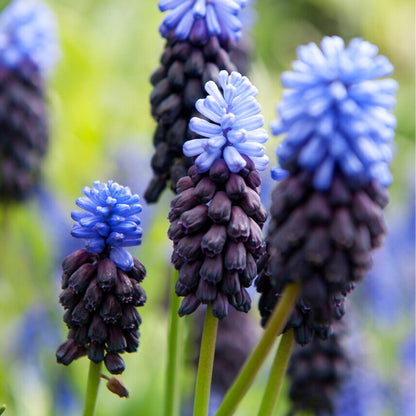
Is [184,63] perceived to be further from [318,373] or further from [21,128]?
[21,128]

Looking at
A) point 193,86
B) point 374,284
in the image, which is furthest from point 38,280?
point 374,284

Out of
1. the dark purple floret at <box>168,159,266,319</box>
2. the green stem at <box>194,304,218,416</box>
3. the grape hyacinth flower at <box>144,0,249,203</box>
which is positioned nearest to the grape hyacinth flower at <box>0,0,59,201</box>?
the grape hyacinth flower at <box>144,0,249,203</box>

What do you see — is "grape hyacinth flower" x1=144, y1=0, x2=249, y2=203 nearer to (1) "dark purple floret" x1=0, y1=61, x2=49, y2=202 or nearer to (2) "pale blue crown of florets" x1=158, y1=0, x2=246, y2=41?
(2) "pale blue crown of florets" x1=158, y1=0, x2=246, y2=41

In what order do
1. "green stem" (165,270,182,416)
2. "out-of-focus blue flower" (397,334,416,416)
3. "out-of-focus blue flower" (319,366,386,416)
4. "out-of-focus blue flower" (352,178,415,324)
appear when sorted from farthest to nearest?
"out-of-focus blue flower" (352,178,415,324)
"out-of-focus blue flower" (397,334,416,416)
"out-of-focus blue flower" (319,366,386,416)
"green stem" (165,270,182,416)

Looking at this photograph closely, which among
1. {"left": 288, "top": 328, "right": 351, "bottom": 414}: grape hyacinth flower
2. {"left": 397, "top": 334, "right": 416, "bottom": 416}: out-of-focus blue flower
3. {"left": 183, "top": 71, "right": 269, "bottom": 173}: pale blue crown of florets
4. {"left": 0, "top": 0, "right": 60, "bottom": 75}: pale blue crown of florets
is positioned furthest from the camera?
{"left": 397, "top": 334, "right": 416, "bottom": 416}: out-of-focus blue flower

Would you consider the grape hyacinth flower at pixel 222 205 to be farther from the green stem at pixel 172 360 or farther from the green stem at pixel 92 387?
the green stem at pixel 172 360

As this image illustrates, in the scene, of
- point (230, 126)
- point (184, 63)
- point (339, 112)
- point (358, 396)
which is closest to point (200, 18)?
point (184, 63)

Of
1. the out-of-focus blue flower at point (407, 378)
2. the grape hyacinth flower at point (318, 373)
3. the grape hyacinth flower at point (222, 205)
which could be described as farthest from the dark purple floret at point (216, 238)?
the out-of-focus blue flower at point (407, 378)
